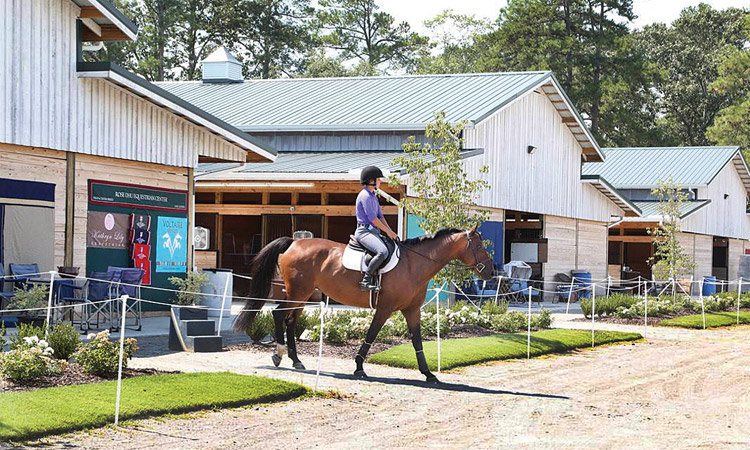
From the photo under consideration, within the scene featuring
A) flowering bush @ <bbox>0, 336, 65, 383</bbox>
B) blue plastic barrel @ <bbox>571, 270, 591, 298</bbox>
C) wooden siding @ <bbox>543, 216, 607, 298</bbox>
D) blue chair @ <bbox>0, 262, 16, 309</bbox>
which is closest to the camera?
flowering bush @ <bbox>0, 336, 65, 383</bbox>

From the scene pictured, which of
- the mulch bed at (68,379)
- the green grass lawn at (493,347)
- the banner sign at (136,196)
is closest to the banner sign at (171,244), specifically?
the banner sign at (136,196)

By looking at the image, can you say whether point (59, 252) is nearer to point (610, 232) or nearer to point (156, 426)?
point (156, 426)

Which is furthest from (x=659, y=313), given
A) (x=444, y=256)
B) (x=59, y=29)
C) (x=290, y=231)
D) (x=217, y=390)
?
(x=217, y=390)

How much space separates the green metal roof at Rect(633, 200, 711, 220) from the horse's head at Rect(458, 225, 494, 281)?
82.9 feet

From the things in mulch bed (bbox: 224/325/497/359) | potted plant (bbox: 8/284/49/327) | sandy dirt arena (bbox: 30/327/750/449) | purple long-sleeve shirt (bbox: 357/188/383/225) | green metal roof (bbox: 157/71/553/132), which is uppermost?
green metal roof (bbox: 157/71/553/132)

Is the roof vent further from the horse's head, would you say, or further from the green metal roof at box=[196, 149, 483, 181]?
the horse's head

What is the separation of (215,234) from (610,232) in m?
20.9

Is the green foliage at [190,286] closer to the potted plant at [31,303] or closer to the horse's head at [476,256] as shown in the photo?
the potted plant at [31,303]

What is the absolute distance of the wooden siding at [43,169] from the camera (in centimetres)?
1656

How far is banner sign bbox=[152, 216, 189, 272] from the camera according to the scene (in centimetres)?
1991

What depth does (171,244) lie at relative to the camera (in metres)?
20.2

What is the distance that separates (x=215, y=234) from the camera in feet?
90.6

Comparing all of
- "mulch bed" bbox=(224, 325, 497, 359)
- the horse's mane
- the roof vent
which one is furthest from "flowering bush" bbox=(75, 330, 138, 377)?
the roof vent

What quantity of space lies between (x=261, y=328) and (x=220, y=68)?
22604 millimetres
